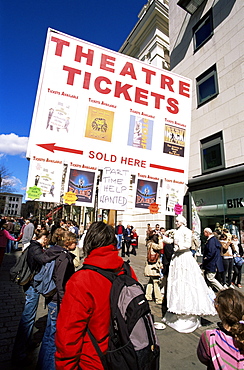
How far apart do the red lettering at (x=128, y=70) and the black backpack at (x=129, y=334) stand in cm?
355

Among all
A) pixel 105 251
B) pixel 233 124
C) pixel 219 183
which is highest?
pixel 233 124

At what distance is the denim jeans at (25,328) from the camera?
111 inches

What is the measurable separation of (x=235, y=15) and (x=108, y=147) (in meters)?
11.7

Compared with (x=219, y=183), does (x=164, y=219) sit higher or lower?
lower

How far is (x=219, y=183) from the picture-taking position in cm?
1023

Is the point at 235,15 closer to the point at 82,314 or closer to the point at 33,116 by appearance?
the point at 33,116

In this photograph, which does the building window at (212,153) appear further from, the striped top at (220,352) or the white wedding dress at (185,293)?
the striped top at (220,352)

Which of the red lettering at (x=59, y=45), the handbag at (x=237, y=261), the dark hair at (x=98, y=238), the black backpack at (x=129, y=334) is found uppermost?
the red lettering at (x=59, y=45)

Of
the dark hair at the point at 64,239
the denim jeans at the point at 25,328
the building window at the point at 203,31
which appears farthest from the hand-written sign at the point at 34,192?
the building window at the point at 203,31

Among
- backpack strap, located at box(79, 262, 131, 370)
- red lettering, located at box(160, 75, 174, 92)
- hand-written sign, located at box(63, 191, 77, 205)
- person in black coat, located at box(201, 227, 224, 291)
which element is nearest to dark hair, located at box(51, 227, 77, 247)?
hand-written sign, located at box(63, 191, 77, 205)

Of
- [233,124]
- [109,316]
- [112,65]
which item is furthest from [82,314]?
[233,124]

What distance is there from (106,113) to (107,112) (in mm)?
31

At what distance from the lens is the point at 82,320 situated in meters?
1.35

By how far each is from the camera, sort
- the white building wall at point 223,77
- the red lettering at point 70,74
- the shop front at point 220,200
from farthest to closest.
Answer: the white building wall at point 223,77 < the shop front at point 220,200 < the red lettering at point 70,74
